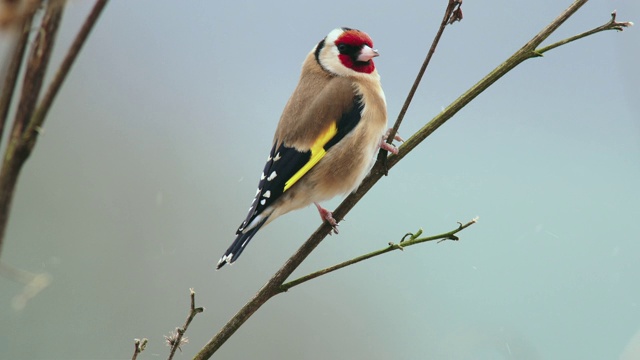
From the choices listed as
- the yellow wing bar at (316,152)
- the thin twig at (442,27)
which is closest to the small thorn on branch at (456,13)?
the thin twig at (442,27)

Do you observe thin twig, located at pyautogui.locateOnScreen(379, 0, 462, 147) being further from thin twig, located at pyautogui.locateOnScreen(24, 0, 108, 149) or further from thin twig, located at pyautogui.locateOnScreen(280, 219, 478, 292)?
thin twig, located at pyautogui.locateOnScreen(24, 0, 108, 149)

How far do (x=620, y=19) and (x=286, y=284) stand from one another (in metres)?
0.80

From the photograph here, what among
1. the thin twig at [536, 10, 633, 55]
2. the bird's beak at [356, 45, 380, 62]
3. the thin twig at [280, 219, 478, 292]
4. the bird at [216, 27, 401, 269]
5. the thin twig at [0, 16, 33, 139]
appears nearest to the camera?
the thin twig at [0, 16, 33, 139]

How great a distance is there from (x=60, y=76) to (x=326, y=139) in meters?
1.73

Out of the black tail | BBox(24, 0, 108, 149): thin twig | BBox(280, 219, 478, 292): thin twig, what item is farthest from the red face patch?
BBox(24, 0, 108, 149): thin twig

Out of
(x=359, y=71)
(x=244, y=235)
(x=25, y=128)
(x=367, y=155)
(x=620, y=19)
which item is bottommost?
(x=244, y=235)

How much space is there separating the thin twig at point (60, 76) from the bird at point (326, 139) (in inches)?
59.8

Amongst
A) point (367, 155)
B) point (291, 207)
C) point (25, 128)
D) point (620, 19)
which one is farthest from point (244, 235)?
point (25, 128)

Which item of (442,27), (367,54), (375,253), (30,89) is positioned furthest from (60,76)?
(367,54)

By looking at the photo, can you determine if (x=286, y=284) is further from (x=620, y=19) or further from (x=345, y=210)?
(x=620, y=19)

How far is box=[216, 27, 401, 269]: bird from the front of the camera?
2141 mm

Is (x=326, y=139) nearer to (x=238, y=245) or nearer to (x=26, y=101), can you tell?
(x=238, y=245)

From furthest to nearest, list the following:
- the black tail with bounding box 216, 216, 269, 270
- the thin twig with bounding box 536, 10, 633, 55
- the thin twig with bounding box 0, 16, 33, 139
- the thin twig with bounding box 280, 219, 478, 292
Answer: the black tail with bounding box 216, 216, 269, 270 → the thin twig with bounding box 536, 10, 633, 55 → the thin twig with bounding box 280, 219, 478, 292 → the thin twig with bounding box 0, 16, 33, 139

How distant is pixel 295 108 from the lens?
229cm
